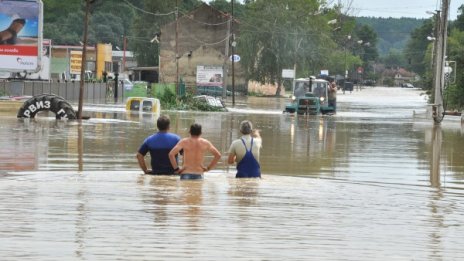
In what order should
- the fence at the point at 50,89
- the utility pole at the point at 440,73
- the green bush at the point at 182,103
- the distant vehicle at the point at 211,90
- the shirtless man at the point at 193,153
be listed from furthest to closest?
the distant vehicle at the point at 211,90 → the fence at the point at 50,89 → the green bush at the point at 182,103 → the utility pole at the point at 440,73 → the shirtless man at the point at 193,153

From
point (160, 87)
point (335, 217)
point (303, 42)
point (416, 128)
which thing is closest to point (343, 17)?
point (303, 42)

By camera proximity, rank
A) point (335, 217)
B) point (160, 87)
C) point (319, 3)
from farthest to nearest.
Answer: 1. point (319, 3)
2. point (160, 87)
3. point (335, 217)

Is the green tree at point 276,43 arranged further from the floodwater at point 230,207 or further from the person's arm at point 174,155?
the person's arm at point 174,155

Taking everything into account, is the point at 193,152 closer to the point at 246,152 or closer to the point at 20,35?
the point at 246,152

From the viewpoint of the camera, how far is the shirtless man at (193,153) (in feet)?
52.6

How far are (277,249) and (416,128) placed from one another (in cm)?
3412

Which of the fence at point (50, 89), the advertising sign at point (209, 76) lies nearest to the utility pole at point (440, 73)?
the fence at point (50, 89)

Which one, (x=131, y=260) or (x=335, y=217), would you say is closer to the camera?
(x=131, y=260)

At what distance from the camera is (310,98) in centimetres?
5838

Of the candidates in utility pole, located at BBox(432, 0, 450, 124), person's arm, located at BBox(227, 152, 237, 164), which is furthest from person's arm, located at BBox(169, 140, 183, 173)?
utility pole, located at BBox(432, 0, 450, 124)

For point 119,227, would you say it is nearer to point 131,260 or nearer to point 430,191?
point 131,260

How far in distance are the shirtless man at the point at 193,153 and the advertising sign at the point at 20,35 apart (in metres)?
30.7

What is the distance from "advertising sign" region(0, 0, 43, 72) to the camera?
46.1 metres

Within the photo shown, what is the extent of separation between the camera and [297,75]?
11194 centimetres
